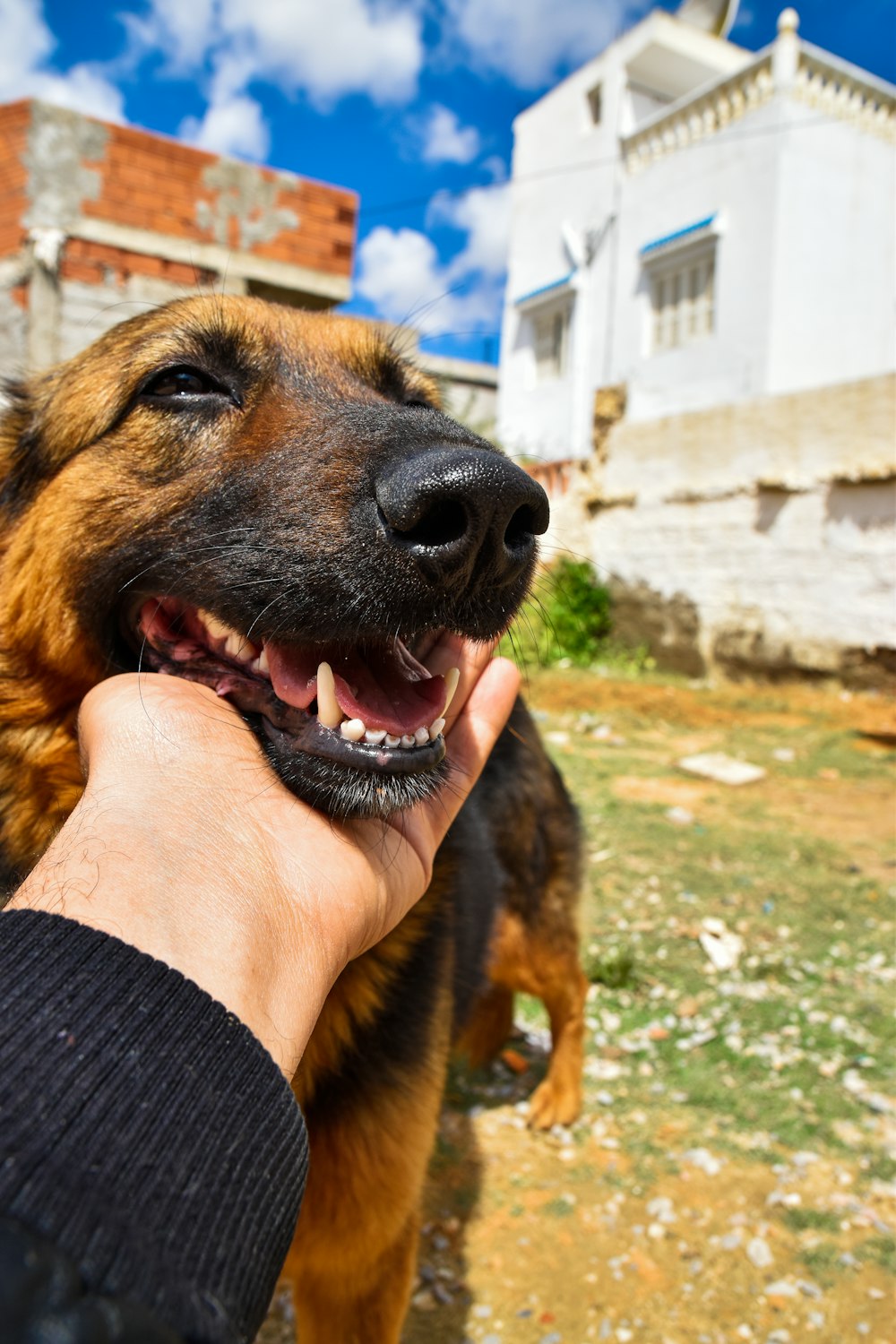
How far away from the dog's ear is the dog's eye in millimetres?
Answer: 386

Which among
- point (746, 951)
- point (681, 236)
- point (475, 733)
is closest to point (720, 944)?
point (746, 951)

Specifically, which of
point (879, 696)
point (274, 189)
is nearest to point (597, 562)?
point (879, 696)

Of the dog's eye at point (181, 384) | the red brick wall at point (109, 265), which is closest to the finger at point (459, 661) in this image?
the dog's eye at point (181, 384)

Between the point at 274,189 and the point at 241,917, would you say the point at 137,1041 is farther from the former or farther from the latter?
the point at 274,189

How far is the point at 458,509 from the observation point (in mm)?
1529

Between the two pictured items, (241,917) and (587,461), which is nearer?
(241,917)

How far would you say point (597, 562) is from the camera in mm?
13461

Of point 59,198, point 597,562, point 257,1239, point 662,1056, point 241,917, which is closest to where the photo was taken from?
point 257,1239

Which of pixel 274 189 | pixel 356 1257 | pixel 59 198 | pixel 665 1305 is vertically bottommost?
pixel 665 1305

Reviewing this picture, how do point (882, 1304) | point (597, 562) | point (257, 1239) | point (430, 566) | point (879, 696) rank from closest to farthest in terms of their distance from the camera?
point (257, 1239), point (430, 566), point (882, 1304), point (879, 696), point (597, 562)

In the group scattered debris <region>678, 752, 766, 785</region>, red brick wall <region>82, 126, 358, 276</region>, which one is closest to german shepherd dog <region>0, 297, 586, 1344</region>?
scattered debris <region>678, 752, 766, 785</region>

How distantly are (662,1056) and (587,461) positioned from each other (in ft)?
36.4

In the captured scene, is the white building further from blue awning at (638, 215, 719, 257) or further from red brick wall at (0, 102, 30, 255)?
red brick wall at (0, 102, 30, 255)

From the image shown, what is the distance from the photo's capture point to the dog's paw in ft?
11.6
